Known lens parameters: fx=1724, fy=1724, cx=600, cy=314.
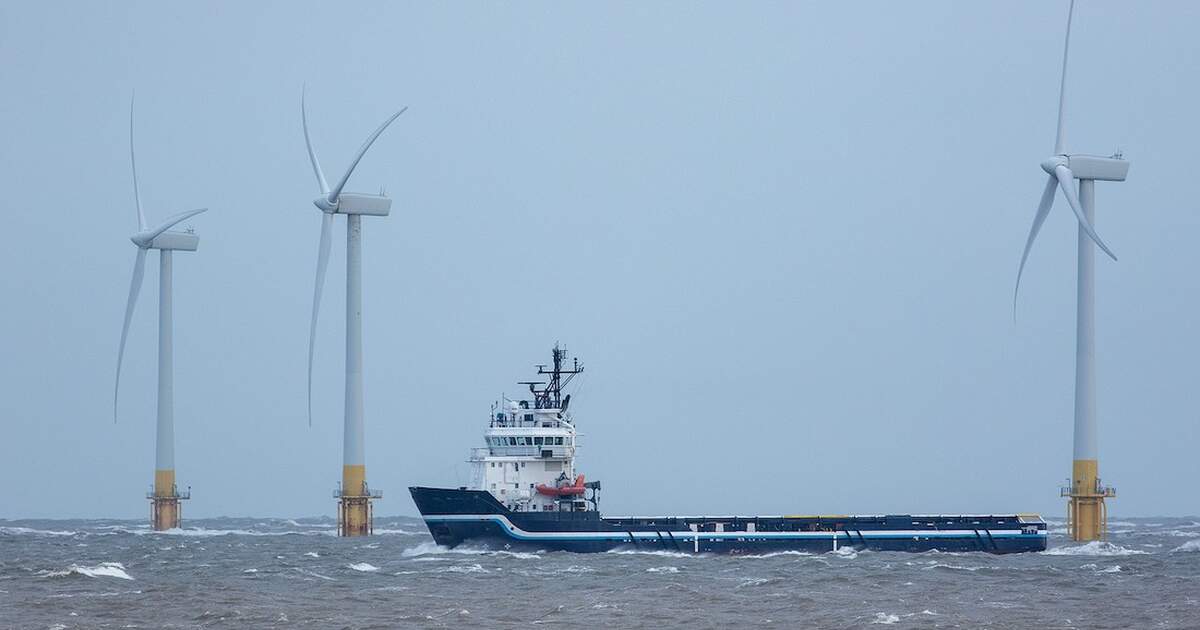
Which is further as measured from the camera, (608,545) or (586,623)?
(608,545)

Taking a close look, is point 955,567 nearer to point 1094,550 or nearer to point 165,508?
point 1094,550

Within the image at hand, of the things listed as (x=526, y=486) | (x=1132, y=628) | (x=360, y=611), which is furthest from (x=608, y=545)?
(x=1132, y=628)

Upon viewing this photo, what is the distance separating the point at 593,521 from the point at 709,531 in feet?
20.7

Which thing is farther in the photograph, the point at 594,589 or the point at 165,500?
the point at 165,500

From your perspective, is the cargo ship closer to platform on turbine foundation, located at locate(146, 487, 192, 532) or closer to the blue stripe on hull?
the blue stripe on hull

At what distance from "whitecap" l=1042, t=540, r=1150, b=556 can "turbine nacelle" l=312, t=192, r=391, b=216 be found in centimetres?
4779

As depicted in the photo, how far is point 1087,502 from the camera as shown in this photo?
315 ft

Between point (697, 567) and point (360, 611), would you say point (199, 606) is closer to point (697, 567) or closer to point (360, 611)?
point (360, 611)

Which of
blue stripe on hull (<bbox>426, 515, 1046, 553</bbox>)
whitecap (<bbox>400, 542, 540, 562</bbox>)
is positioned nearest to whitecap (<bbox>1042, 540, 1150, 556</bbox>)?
blue stripe on hull (<bbox>426, 515, 1046, 553</bbox>)

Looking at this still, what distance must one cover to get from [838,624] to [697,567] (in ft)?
74.3

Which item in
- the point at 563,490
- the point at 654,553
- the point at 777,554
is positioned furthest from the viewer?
the point at 777,554

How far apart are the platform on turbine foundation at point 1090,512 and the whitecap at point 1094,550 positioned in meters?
0.77

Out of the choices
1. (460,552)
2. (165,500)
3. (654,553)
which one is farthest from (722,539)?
(165,500)

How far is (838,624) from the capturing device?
53625 mm
